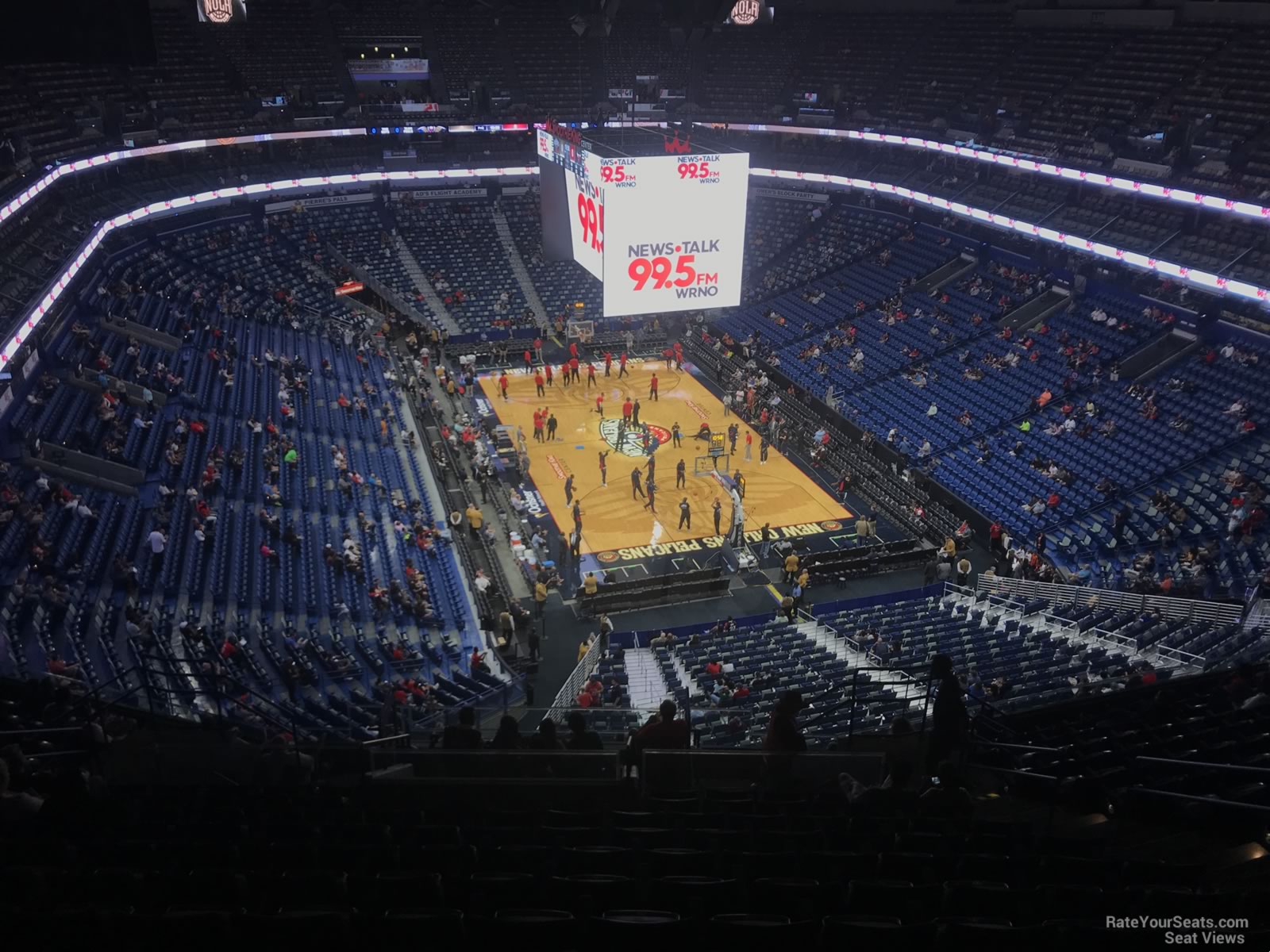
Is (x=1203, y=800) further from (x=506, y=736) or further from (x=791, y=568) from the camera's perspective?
(x=791, y=568)

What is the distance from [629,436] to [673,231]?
8.15m

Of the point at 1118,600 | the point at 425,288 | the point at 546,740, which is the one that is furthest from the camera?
the point at 425,288

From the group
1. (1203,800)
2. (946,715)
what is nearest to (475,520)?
(946,715)

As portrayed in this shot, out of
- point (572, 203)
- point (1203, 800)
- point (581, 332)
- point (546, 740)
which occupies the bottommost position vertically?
point (581, 332)

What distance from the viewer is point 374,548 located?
24609 mm

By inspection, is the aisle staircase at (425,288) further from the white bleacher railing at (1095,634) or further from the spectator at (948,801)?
the spectator at (948,801)

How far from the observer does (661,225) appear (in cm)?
3080

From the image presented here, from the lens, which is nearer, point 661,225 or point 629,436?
point 661,225

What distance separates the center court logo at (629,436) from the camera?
34.8 metres

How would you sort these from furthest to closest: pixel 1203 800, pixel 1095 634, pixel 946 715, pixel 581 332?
pixel 581 332 → pixel 1095 634 → pixel 946 715 → pixel 1203 800

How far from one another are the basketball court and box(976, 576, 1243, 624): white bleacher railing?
5.87 meters

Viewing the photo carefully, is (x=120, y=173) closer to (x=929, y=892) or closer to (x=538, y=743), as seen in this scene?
(x=538, y=743)

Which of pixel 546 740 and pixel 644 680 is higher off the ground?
pixel 546 740

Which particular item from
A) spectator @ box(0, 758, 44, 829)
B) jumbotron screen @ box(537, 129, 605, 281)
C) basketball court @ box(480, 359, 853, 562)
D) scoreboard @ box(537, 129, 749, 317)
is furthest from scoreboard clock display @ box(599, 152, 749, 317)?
spectator @ box(0, 758, 44, 829)
